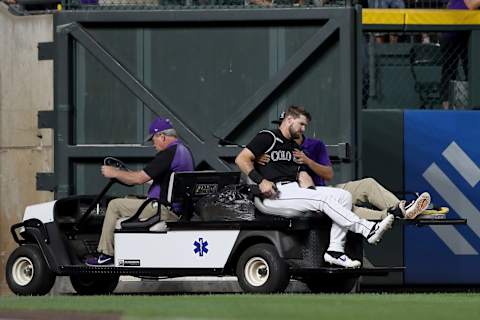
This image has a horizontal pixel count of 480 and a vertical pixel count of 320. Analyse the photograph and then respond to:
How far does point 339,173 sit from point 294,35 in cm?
157

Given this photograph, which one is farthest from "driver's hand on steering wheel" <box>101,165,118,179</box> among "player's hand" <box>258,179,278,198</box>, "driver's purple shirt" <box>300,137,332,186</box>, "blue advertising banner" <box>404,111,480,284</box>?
"blue advertising banner" <box>404,111,480,284</box>

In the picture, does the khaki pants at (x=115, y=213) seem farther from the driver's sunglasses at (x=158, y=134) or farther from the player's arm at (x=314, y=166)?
the player's arm at (x=314, y=166)

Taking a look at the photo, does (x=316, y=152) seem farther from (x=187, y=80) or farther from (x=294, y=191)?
(x=187, y=80)

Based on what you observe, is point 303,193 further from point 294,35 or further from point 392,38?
point 392,38

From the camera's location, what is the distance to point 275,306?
10.7 meters

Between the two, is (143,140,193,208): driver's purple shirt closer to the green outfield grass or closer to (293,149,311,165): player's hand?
(293,149,311,165): player's hand

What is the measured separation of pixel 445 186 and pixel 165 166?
4.19 meters

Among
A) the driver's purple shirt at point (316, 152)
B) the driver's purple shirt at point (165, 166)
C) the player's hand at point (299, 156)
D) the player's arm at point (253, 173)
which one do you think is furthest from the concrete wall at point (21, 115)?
the player's hand at point (299, 156)

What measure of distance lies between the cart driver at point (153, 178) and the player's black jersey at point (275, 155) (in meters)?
0.75

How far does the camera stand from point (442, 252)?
16641 millimetres

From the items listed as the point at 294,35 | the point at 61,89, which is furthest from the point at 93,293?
the point at 294,35

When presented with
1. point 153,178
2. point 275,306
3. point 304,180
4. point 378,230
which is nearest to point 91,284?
point 153,178

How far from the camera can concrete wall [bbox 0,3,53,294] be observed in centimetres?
1664

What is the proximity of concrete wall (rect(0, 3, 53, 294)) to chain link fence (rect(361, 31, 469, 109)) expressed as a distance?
3.86 m
